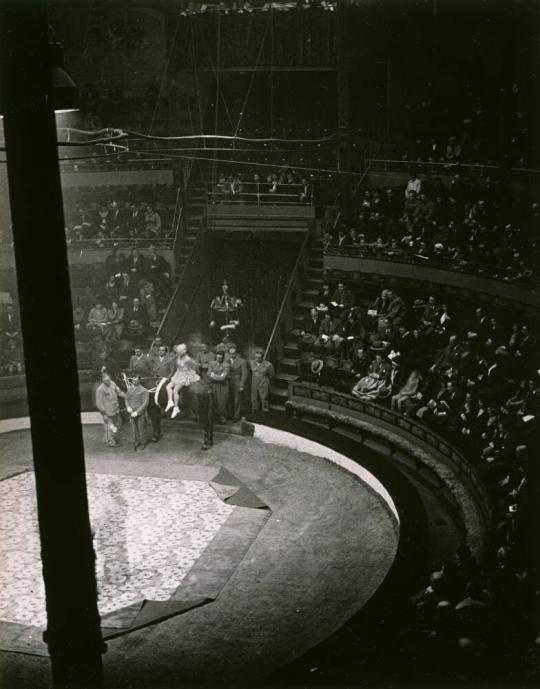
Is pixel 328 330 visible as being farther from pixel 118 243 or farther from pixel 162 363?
pixel 118 243

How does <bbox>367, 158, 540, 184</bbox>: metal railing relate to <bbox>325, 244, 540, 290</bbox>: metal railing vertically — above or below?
above

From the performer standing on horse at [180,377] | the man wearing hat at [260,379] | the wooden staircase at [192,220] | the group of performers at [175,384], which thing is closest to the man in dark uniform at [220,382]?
the group of performers at [175,384]

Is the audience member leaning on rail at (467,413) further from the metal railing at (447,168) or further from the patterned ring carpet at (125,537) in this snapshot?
the patterned ring carpet at (125,537)

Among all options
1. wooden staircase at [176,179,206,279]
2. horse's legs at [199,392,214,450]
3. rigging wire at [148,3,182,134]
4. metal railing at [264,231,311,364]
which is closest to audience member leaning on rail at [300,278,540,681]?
metal railing at [264,231,311,364]

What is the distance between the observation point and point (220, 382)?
16469 millimetres

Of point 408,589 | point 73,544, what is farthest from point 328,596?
point 73,544

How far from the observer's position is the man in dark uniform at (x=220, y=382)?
1634 centimetres

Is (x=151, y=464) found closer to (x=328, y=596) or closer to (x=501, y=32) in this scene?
(x=328, y=596)

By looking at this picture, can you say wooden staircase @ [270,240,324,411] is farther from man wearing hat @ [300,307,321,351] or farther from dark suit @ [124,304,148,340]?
dark suit @ [124,304,148,340]

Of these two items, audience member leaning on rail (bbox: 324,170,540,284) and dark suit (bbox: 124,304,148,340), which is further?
dark suit (bbox: 124,304,148,340)

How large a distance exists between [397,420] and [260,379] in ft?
11.1

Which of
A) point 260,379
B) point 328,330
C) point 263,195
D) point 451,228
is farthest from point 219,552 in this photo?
point 263,195

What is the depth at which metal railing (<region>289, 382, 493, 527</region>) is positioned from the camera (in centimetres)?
1144

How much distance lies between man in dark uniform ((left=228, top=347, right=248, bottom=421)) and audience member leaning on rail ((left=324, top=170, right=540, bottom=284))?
13.6ft
